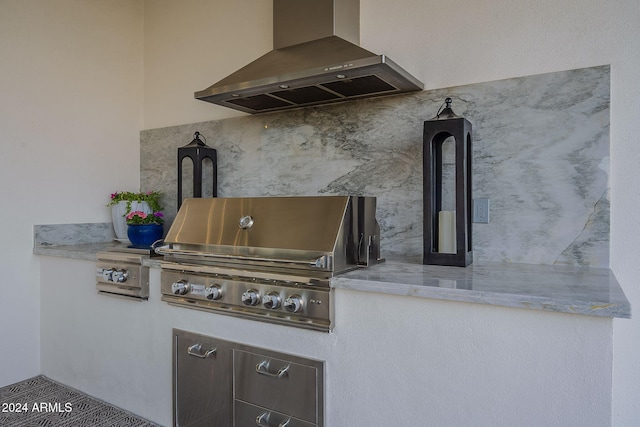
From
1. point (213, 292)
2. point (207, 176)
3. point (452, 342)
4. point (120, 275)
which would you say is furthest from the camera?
point (207, 176)

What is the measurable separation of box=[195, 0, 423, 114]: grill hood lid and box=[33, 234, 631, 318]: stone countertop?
2.71ft

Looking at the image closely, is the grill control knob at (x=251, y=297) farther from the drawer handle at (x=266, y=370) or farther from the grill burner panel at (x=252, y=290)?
the drawer handle at (x=266, y=370)

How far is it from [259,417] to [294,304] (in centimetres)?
50

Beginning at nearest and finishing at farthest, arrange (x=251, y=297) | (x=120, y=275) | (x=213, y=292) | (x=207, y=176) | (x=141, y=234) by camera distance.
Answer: (x=251, y=297) < (x=213, y=292) < (x=120, y=275) < (x=141, y=234) < (x=207, y=176)

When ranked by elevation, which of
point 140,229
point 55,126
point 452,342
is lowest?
point 452,342

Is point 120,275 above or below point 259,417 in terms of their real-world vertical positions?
above

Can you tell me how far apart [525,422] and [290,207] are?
1.13 meters

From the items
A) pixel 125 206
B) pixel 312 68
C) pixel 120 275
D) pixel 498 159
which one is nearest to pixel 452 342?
pixel 498 159

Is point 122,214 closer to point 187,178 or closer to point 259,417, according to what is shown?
point 187,178

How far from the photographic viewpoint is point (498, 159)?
6.31ft

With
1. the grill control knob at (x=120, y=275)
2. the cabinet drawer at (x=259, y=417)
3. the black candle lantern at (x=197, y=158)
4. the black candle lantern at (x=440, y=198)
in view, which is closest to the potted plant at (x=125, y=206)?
the black candle lantern at (x=197, y=158)

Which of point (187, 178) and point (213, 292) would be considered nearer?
point (213, 292)

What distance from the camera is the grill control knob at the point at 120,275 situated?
7.04 ft

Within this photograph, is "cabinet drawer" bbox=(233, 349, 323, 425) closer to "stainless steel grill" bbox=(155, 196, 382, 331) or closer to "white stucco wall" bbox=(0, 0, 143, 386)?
"stainless steel grill" bbox=(155, 196, 382, 331)
